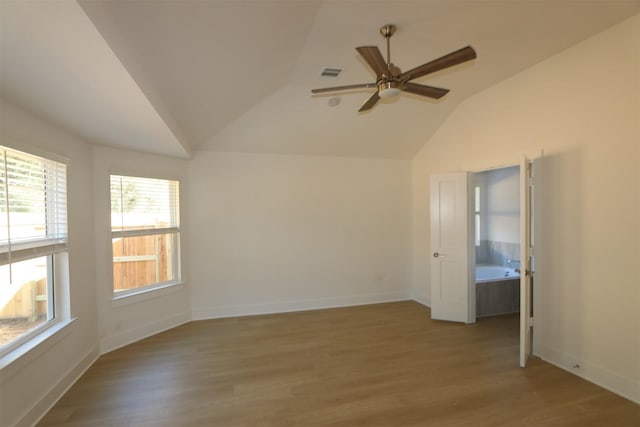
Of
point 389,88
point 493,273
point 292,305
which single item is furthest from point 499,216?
point 389,88

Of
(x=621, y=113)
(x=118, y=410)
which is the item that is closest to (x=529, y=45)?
(x=621, y=113)

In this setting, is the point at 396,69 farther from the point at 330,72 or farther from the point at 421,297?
the point at 421,297

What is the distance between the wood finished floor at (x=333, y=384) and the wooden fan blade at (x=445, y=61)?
8.50 ft

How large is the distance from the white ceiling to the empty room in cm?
2

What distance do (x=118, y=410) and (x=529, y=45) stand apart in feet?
16.1

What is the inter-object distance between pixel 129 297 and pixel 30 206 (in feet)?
5.66

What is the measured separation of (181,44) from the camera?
6.75 feet

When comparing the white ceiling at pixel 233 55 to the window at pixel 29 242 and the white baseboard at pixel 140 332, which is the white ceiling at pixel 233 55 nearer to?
the window at pixel 29 242

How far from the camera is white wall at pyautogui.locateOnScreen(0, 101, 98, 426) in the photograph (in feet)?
7.21

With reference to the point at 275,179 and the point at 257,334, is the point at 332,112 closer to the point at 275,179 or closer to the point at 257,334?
the point at 275,179

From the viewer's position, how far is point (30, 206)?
2.53 meters

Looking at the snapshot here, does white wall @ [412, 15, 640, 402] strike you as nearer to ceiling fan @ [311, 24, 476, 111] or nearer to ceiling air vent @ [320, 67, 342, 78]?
ceiling fan @ [311, 24, 476, 111]

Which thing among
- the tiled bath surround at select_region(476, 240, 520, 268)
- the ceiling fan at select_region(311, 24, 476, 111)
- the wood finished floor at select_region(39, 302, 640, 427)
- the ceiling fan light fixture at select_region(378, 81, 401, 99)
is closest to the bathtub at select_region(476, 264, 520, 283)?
the tiled bath surround at select_region(476, 240, 520, 268)

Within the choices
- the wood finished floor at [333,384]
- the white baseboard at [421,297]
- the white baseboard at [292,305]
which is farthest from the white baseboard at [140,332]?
the white baseboard at [421,297]
